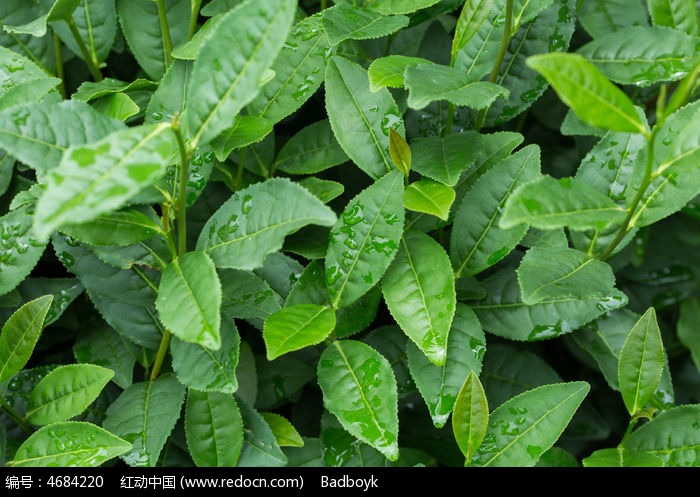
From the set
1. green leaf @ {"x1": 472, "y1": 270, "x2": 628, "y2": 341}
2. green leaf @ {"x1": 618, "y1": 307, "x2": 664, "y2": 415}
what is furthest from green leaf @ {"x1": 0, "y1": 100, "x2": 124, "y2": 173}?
green leaf @ {"x1": 618, "y1": 307, "x2": 664, "y2": 415}

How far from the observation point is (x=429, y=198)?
109cm

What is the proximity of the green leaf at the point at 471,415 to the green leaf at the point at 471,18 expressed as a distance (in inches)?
20.7

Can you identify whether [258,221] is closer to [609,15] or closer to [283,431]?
[283,431]

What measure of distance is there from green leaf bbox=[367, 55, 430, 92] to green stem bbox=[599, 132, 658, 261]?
1.15ft

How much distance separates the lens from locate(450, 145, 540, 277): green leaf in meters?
1.12

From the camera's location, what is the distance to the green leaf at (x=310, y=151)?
124 centimetres

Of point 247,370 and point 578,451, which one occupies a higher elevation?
point 247,370

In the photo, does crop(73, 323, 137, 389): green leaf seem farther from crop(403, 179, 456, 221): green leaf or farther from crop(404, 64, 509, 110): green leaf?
crop(404, 64, 509, 110): green leaf

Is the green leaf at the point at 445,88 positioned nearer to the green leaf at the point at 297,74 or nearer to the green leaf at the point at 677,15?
the green leaf at the point at 297,74

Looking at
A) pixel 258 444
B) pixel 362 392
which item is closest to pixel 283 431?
pixel 258 444

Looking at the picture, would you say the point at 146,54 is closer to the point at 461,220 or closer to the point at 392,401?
the point at 461,220

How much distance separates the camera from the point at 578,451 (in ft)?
5.16

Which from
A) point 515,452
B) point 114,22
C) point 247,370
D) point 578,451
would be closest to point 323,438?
point 247,370
